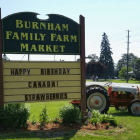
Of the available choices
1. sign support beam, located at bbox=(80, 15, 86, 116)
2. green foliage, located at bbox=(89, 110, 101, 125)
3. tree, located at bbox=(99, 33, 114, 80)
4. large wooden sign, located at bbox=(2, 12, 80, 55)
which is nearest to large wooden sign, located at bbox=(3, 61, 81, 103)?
sign support beam, located at bbox=(80, 15, 86, 116)

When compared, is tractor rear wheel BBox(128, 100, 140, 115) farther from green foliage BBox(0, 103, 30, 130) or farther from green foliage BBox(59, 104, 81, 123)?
green foliage BBox(0, 103, 30, 130)

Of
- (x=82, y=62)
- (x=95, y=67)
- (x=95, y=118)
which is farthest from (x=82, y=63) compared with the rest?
(x=95, y=67)

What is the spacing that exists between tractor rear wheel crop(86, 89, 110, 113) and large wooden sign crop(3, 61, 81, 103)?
6.93ft

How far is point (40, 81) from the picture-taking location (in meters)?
7.29

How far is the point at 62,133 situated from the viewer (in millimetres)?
Answer: 6121

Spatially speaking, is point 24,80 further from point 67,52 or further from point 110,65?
point 110,65

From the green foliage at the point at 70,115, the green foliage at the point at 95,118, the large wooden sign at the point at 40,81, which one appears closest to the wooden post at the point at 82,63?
the large wooden sign at the point at 40,81

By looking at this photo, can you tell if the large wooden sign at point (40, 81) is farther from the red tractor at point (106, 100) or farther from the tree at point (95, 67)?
the tree at point (95, 67)

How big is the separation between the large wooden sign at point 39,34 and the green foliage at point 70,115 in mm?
2124

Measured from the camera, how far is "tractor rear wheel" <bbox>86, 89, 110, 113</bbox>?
31.7 ft

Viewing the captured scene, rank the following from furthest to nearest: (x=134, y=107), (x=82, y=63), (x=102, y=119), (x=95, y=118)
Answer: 1. (x=134, y=107)
2. (x=82, y=63)
3. (x=102, y=119)
4. (x=95, y=118)

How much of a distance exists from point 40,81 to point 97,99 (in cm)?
359

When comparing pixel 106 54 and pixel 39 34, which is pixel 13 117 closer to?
pixel 39 34

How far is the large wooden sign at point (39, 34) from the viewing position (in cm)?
703
